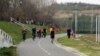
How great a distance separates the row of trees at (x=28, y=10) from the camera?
89.9 meters

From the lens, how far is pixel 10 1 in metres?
94.1

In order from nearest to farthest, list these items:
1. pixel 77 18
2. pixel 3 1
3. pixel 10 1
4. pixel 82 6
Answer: pixel 77 18, pixel 3 1, pixel 10 1, pixel 82 6

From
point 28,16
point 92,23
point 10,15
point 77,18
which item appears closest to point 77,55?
point 92,23

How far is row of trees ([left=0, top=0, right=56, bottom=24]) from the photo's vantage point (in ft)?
295

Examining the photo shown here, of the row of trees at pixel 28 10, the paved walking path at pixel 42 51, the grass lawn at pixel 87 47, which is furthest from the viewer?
the row of trees at pixel 28 10

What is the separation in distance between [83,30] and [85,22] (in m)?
2.01

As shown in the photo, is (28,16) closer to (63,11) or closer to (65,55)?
(63,11)

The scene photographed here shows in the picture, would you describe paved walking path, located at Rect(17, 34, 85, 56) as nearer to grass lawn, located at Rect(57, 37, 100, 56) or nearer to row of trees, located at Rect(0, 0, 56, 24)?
grass lawn, located at Rect(57, 37, 100, 56)

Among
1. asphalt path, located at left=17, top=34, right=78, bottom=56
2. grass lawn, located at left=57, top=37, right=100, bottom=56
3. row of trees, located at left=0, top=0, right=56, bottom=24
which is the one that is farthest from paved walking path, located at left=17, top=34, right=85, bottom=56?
row of trees, located at left=0, top=0, right=56, bottom=24

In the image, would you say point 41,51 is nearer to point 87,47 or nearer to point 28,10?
point 87,47

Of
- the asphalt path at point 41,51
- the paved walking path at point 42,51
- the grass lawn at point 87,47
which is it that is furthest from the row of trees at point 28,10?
the paved walking path at point 42,51

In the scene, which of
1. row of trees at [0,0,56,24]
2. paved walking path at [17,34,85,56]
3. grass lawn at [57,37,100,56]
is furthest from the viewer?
row of trees at [0,0,56,24]

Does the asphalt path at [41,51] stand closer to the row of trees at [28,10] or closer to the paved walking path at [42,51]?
the paved walking path at [42,51]

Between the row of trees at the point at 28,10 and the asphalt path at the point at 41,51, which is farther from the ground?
the asphalt path at the point at 41,51
